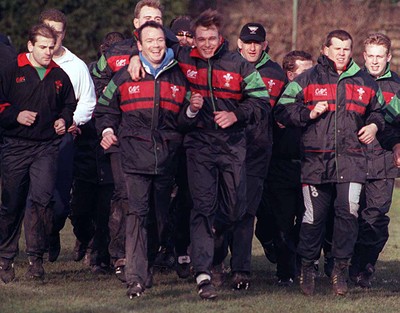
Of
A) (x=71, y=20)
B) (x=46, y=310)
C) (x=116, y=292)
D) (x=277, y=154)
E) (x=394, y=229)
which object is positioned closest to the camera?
(x=46, y=310)

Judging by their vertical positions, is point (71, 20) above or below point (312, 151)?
above

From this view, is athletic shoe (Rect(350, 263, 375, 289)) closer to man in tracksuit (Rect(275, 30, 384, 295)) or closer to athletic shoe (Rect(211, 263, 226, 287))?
man in tracksuit (Rect(275, 30, 384, 295))

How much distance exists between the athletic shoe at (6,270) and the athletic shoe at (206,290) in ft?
6.05

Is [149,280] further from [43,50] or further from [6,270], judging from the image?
[43,50]

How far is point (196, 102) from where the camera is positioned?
395 inches

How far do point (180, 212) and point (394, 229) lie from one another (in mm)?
6980

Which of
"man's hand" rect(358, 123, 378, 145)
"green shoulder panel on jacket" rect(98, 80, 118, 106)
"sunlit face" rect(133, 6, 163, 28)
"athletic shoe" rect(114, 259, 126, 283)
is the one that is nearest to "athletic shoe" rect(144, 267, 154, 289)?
"athletic shoe" rect(114, 259, 126, 283)

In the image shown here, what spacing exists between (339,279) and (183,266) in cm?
156

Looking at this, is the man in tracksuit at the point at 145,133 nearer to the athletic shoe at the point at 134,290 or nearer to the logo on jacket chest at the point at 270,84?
the athletic shoe at the point at 134,290

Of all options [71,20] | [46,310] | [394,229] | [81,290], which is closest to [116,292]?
[81,290]

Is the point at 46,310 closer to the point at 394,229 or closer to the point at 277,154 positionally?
the point at 277,154

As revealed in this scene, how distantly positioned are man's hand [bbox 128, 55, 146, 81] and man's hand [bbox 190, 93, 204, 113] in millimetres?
454

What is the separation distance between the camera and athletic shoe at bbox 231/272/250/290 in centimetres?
1102

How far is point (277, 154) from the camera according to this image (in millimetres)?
11930
